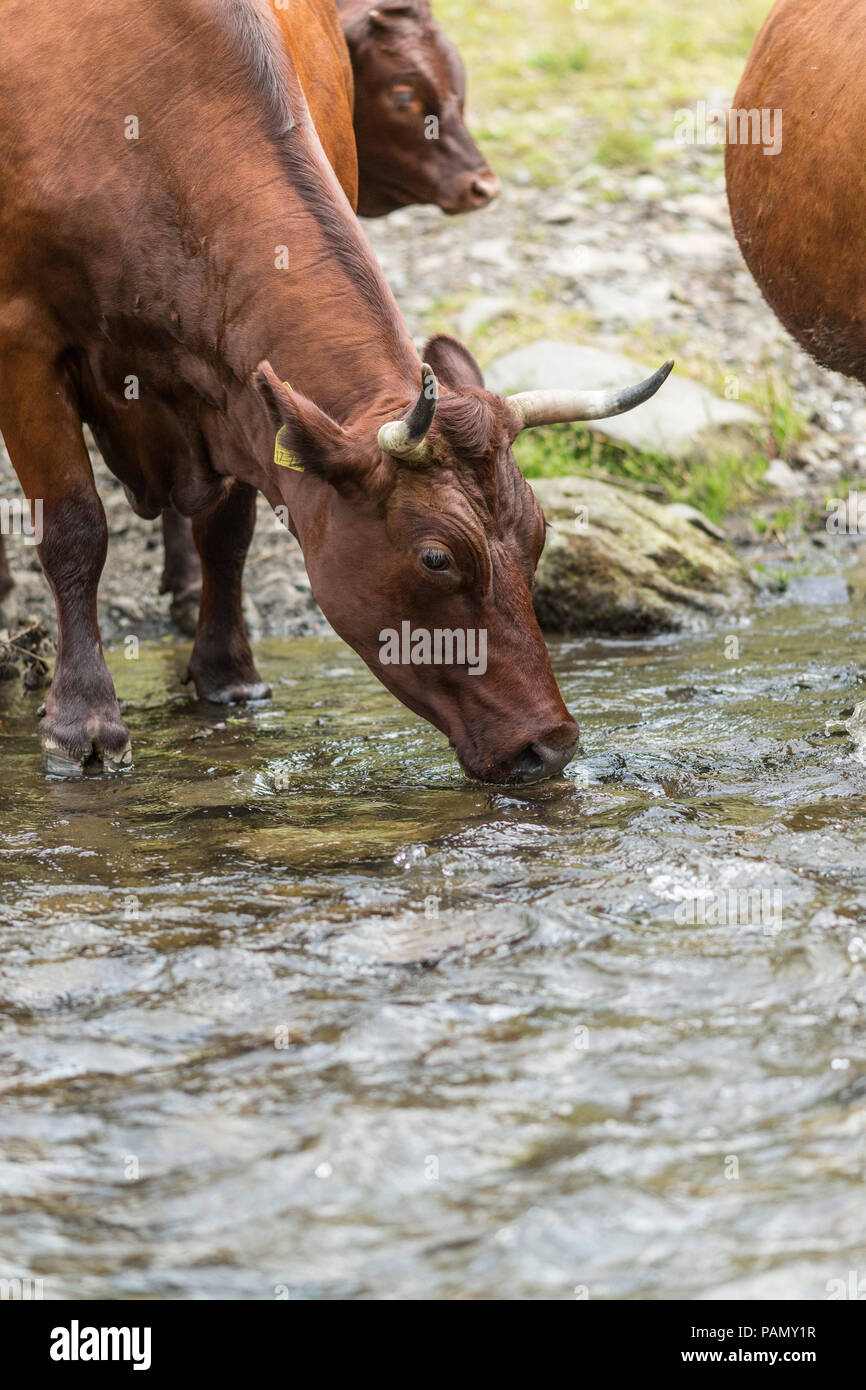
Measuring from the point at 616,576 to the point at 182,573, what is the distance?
2183 millimetres

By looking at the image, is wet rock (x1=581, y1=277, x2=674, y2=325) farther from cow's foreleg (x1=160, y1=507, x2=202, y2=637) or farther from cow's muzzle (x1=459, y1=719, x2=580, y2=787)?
cow's muzzle (x1=459, y1=719, x2=580, y2=787)

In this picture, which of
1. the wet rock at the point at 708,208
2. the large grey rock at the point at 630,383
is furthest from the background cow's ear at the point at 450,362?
the wet rock at the point at 708,208

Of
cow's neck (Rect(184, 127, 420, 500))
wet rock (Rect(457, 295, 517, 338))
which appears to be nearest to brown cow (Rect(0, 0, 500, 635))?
wet rock (Rect(457, 295, 517, 338))

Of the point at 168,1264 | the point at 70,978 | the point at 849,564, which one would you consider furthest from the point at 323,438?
the point at 849,564

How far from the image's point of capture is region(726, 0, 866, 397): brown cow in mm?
6086

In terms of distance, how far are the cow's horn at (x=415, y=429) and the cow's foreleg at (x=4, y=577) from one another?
3428 mm

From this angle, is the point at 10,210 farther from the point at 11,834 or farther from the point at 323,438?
the point at 11,834

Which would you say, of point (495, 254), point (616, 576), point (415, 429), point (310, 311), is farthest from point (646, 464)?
point (415, 429)

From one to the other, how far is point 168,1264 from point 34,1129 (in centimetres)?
51

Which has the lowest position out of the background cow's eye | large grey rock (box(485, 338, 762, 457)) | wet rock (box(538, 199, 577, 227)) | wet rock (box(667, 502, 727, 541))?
the background cow's eye

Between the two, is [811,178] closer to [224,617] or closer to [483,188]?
[224,617]

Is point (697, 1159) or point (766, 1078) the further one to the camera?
point (766, 1078)

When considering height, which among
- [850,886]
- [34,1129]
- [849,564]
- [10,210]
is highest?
[10,210]
